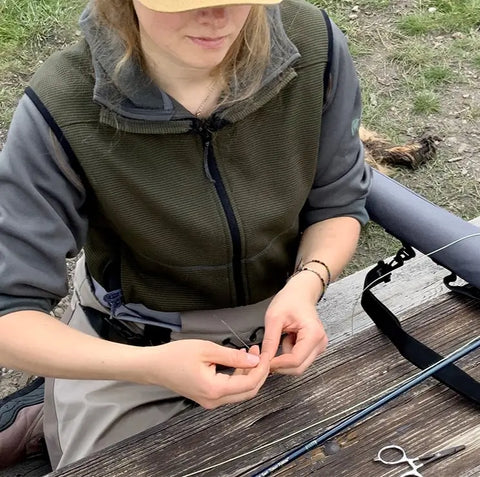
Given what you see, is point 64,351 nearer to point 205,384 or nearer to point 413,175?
point 205,384

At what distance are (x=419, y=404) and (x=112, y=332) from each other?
68 cm

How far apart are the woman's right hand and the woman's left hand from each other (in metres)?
0.04

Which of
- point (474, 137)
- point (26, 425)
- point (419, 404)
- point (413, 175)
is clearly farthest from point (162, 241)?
point (474, 137)

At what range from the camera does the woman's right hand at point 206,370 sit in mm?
1118

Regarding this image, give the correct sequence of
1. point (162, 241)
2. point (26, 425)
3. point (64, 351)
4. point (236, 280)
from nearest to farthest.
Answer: point (64, 351) → point (162, 241) → point (236, 280) → point (26, 425)

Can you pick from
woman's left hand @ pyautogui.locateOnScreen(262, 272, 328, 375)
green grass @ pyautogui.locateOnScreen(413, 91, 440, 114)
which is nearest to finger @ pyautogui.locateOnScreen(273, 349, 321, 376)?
woman's left hand @ pyautogui.locateOnScreen(262, 272, 328, 375)

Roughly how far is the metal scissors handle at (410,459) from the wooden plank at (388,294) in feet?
1.14

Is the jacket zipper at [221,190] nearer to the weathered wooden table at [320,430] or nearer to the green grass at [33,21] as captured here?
the weathered wooden table at [320,430]

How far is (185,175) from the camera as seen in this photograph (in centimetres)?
127

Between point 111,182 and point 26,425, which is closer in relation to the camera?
point 111,182

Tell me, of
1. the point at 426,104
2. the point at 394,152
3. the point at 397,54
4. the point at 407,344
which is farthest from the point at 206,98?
the point at 397,54

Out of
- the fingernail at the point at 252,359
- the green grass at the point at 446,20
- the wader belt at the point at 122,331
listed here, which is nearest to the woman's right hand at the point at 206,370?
the fingernail at the point at 252,359

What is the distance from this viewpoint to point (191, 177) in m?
1.27

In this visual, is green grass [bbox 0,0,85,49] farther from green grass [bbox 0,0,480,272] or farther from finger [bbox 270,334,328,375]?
finger [bbox 270,334,328,375]
